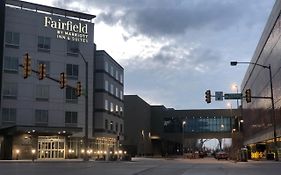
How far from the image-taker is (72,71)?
81.1 metres

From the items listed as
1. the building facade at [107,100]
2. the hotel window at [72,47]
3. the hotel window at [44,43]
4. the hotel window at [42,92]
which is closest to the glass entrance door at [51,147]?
the hotel window at [42,92]

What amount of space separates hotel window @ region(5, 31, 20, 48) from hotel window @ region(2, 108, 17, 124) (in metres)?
10.0

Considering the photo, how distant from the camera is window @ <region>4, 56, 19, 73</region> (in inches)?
2958

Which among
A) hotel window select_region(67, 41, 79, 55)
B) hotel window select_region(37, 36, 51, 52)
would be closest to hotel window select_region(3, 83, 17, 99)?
hotel window select_region(37, 36, 51, 52)

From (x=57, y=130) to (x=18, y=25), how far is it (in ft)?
59.4

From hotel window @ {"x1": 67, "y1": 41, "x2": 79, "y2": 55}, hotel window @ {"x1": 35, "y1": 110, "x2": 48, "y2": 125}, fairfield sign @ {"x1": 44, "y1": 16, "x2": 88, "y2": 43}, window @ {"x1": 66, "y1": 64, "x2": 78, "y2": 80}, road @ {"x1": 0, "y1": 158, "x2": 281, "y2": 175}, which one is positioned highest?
fairfield sign @ {"x1": 44, "y1": 16, "x2": 88, "y2": 43}

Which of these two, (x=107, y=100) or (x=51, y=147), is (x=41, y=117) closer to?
(x=51, y=147)

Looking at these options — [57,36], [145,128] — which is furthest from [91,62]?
[145,128]

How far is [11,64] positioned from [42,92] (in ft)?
22.0

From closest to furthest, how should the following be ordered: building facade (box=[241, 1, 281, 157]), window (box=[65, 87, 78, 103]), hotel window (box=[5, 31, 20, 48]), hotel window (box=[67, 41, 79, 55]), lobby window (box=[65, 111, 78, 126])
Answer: building facade (box=[241, 1, 281, 157]), hotel window (box=[5, 31, 20, 48]), lobby window (box=[65, 111, 78, 126]), window (box=[65, 87, 78, 103]), hotel window (box=[67, 41, 79, 55])

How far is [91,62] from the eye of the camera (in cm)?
8350

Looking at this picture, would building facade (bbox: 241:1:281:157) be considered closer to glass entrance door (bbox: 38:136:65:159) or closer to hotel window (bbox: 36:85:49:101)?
glass entrance door (bbox: 38:136:65:159)

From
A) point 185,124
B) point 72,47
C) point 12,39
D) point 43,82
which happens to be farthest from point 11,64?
point 185,124

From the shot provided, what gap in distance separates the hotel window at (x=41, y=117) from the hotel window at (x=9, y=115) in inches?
141
